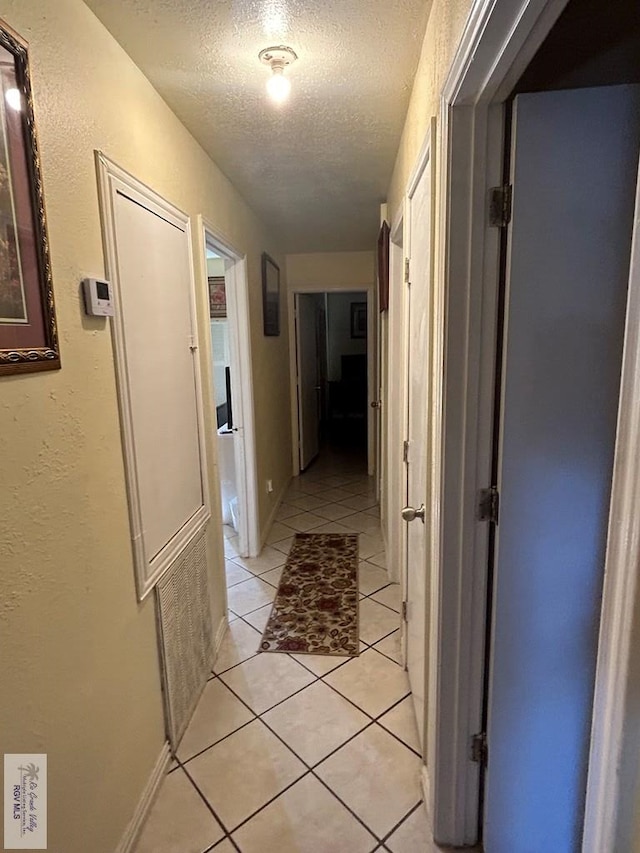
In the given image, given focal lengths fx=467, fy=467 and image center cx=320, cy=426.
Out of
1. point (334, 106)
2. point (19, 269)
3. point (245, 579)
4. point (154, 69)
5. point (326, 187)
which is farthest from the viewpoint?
point (245, 579)

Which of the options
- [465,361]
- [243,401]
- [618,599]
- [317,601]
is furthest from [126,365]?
[317,601]

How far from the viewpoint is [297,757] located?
167cm

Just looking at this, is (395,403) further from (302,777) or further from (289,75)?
(302,777)

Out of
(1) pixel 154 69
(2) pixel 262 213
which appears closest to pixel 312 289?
(2) pixel 262 213

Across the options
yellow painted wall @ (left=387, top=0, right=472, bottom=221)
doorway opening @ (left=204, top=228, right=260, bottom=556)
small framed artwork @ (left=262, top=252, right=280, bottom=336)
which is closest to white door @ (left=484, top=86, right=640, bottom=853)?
yellow painted wall @ (left=387, top=0, right=472, bottom=221)

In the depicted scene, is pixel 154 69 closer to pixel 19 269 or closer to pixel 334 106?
pixel 334 106

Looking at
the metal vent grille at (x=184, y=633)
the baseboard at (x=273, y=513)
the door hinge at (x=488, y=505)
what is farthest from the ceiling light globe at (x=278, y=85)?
the baseboard at (x=273, y=513)

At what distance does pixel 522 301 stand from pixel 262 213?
8.92ft

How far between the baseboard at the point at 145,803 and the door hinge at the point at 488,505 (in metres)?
1.36

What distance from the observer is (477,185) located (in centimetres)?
106

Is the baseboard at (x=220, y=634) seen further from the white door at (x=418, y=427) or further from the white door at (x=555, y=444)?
the white door at (x=555, y=444)

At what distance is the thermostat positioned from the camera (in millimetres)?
1207

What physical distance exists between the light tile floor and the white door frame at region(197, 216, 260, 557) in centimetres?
67

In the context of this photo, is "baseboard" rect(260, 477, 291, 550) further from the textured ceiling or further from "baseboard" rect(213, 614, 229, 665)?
the textured ceiling
